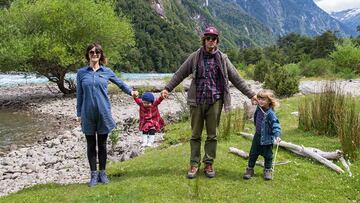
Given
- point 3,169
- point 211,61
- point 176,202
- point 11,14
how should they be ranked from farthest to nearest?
point 11,14 → point 3,169 → point 211,61 → point 176,202

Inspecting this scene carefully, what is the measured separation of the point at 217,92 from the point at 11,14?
29.8 metres

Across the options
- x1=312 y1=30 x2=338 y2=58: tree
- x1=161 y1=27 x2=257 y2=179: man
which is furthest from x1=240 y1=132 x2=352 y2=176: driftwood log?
x1=312 y1=30 x2=338 y2=58: tree

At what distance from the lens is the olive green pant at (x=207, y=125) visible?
26.6 ft

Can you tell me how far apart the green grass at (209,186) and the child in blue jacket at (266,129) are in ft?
1.12

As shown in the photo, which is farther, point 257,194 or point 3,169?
point 3,169

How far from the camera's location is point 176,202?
23.1 feet

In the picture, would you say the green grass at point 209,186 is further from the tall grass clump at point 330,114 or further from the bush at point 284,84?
the bush at point 284,84

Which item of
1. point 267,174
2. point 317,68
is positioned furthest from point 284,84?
point 317,68

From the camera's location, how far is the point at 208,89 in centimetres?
798

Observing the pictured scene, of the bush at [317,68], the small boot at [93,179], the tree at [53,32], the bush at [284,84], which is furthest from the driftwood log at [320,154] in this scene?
the bush at [317,68]

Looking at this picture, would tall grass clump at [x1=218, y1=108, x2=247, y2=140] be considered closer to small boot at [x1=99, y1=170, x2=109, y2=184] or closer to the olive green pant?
the olive green pant

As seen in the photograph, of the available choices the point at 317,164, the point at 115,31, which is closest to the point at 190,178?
the point at 317,164

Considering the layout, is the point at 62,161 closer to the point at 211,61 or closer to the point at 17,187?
the point at 17,187

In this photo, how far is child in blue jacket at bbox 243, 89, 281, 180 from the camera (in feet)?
26.3
